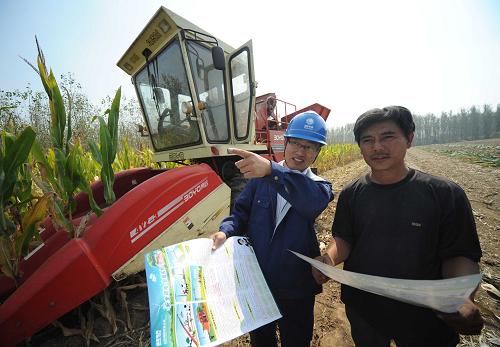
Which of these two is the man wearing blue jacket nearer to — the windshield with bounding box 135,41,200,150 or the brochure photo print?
the brochure photo print

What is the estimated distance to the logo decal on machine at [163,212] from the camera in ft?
5.53

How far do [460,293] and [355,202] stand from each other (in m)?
0.62

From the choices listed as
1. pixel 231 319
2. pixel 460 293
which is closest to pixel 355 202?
pixel 460 293

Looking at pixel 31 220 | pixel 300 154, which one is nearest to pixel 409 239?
pixel 300 154

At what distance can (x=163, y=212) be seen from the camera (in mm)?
1863

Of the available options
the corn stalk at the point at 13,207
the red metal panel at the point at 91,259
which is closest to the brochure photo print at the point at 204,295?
the red metal panel at the point at 91,259

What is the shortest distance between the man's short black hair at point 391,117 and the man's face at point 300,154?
12.4 inches

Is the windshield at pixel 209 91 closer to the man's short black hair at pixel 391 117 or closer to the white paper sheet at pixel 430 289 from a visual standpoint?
the man's short black hair at pixel 391 117

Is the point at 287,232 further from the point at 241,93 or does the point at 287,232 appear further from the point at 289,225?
the point at 241,93

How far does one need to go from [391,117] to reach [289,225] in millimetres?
748

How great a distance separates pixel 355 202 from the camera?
1.29 m

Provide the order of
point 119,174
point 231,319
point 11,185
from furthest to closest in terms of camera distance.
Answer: point 119,174, point 11,185, point 231,319

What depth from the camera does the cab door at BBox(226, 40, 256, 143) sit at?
3.45m

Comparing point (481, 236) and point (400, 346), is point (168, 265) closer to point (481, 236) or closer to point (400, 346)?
point (400, 346)
